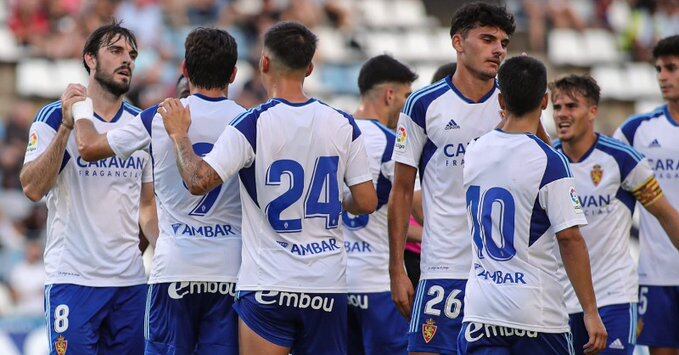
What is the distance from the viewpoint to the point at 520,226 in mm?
7031

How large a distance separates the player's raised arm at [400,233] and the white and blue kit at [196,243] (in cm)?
100

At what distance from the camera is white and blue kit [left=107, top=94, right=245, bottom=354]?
24.8 ft

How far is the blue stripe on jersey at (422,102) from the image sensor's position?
8055 mm

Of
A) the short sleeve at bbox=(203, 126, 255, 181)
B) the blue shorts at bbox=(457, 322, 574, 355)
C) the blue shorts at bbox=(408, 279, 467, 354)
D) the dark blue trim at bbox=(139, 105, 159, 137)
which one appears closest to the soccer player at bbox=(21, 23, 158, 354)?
the dark blue trim at bbox=(139, 105, 159, 137)

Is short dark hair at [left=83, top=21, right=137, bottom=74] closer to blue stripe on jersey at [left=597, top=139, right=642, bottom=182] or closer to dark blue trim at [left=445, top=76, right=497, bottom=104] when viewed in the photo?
dark blue trim at [left=445, top=76, right=497, bottom=104]

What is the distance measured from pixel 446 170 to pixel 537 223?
1054mm

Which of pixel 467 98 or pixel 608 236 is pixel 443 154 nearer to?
pixel 467 98

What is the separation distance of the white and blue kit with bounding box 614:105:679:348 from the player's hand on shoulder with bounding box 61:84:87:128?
4561 mm

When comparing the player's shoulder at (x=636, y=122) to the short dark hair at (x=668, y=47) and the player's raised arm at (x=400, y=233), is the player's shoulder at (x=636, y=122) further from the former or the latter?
the player's raised arm at (x=400, y=233)

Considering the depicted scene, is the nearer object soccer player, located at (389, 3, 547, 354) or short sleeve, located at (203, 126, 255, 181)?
short sleeve, located at (203, 126, 255, 181)

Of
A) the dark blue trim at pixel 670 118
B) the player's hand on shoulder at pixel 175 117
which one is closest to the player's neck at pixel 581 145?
the dark blue trim at pixel 670 118

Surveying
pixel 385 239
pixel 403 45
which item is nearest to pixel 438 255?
pixel 385 239

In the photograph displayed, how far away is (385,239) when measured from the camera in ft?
31.2

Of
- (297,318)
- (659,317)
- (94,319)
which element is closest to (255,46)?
(659,317)
